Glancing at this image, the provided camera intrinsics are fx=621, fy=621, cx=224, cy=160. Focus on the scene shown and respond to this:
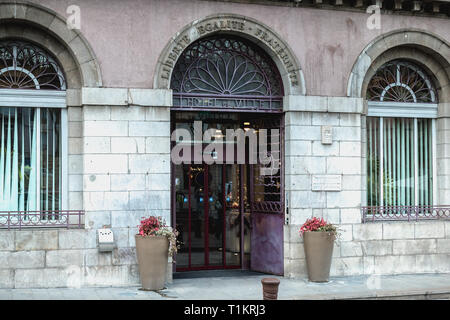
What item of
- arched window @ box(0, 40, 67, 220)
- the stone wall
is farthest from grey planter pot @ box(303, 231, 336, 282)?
arched window @ box(0, 40, 67, 220)

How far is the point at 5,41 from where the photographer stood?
1284cm

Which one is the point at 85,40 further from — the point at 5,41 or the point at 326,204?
the point at 326,204

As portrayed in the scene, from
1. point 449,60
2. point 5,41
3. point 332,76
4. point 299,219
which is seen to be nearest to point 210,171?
point 299,219

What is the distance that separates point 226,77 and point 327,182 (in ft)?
10.9

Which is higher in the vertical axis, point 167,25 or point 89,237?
point 167,25

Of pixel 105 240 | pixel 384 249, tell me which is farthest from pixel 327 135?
pixel 105 240

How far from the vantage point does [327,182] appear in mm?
14156

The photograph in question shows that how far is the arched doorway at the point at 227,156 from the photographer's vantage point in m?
14.0

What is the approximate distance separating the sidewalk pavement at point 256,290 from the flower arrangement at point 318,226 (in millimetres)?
1140

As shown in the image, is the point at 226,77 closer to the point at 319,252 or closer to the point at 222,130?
the point at 222,130

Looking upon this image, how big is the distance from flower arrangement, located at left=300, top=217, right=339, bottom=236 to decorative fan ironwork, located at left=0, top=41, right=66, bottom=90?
599 cm

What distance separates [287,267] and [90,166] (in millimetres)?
4897

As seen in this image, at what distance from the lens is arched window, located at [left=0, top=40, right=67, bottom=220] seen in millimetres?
12906

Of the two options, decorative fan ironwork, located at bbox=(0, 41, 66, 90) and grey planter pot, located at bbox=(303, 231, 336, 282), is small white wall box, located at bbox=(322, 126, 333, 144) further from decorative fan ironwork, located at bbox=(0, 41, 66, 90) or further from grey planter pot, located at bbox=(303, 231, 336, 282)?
decorative fan ironwork, located at bbox=(0, 41, 66, 90)
